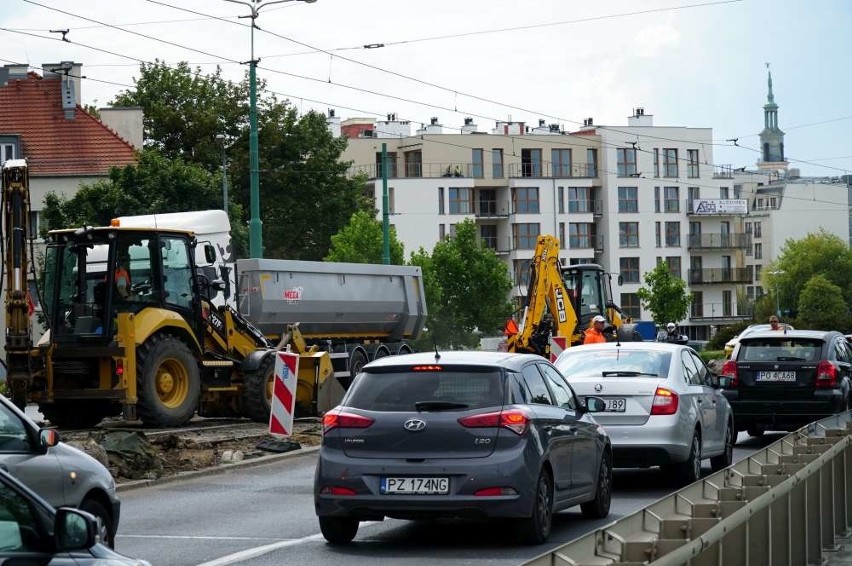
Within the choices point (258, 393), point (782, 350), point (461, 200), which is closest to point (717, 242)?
point (461, 200)

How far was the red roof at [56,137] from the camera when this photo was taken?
6700cm

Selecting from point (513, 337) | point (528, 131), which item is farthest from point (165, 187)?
point (528, 131)

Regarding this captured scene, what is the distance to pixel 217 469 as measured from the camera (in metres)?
18.6

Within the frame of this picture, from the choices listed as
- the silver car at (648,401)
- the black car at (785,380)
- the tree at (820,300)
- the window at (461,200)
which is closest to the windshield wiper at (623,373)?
the silver car at (648,401)

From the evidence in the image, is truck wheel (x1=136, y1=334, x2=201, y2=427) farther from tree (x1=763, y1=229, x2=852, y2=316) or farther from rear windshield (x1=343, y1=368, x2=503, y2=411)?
tree (x1=763, y1=229, x2=852, y2=316)

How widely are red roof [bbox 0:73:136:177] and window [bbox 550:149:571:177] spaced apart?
5632cm

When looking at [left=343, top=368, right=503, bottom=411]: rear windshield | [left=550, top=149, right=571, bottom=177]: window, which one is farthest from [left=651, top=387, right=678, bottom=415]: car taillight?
[left=550, top=149, right=571, bottom=177]: window

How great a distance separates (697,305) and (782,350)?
112414 millimetres

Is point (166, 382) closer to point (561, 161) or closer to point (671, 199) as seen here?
point (561, 161)

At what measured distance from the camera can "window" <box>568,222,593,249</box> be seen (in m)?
121

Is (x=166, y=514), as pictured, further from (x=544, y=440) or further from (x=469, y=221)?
(x=469, y=221)

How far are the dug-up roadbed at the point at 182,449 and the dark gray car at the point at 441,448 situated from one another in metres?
5.48

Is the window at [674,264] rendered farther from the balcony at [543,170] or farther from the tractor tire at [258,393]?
the tractor tire at [258,393]

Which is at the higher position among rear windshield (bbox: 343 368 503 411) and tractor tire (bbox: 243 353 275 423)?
rear windshield (bbox: 343 368 503 411)
